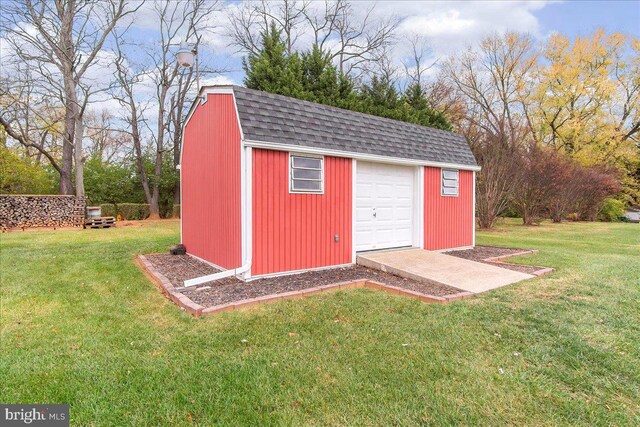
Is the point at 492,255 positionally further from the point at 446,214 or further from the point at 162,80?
the point at 162,80

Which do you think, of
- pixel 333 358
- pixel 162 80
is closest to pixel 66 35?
pixel 162 80

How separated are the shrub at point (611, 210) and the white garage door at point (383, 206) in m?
19.4

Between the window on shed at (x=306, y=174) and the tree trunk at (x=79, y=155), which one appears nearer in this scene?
the window on shed at (x=306, y=174)

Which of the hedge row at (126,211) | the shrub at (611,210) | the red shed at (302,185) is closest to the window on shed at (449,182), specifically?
the red shed at (302,185)

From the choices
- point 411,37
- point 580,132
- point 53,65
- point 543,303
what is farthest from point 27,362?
point 580,132

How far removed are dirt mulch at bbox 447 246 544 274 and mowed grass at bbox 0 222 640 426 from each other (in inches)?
50.1

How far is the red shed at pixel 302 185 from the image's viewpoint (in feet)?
18.2

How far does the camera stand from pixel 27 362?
9.12 feet

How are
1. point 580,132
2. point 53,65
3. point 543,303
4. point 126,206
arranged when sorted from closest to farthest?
A: point 543,303 → point 53,65 → point 126,206 → point 580,132

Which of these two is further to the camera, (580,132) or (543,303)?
(580,132)

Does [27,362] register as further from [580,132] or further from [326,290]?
[580,132]

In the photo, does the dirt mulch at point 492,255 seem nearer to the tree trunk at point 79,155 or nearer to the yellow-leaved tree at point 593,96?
the tree trunk at point 79,155

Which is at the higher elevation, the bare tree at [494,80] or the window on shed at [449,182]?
the bare tree at [494,80]

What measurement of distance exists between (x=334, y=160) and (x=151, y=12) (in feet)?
60.9
